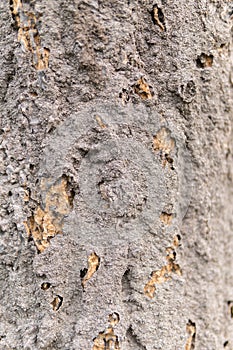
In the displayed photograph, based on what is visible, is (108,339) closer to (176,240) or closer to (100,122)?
(176,240)

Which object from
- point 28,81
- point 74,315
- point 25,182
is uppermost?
point 28,81

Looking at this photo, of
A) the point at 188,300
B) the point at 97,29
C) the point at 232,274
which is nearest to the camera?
the point at 97,29

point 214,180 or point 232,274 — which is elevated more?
point 214,180

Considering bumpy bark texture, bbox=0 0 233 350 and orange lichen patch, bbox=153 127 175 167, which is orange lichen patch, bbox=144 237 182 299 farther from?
orange lichen patch, bbox=153 127 175 167

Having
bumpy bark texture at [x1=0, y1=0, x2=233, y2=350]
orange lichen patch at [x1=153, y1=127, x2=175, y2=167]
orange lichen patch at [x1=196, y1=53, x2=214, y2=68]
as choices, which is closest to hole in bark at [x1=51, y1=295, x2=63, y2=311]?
bumpy bark texture at [x1=0, y1=0, x2=233, y2=350]

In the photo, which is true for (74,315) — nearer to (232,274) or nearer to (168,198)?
(168,198)

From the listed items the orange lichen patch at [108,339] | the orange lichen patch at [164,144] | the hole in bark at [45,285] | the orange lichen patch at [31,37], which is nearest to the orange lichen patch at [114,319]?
the orange lichen patch at [108,339]

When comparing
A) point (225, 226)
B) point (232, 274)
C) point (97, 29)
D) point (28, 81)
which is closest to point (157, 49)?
point (97, 29)

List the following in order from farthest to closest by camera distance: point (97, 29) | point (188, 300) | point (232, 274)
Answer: point (232, 274), point (188, 300), point (97, 29)
